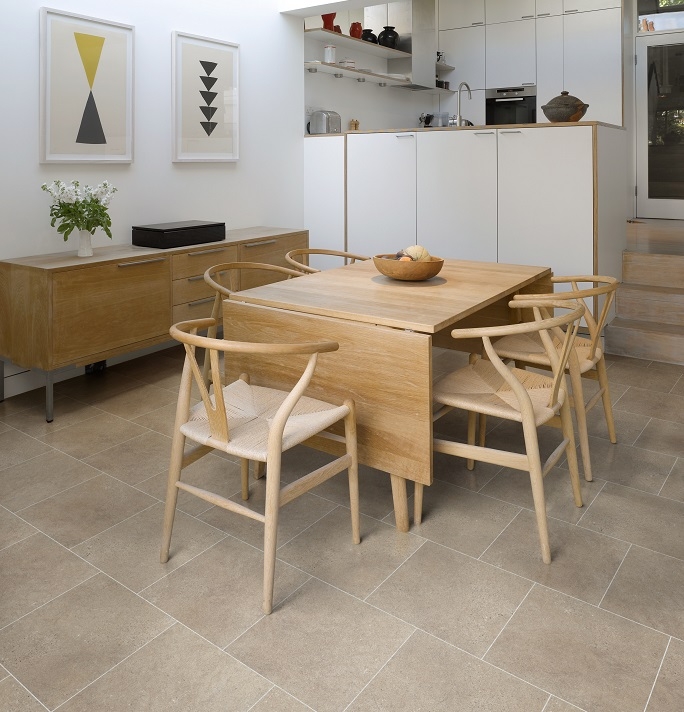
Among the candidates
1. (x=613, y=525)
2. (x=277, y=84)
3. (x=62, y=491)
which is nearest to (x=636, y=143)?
(x=277, y=84)

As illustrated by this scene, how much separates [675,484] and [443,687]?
1486 mm

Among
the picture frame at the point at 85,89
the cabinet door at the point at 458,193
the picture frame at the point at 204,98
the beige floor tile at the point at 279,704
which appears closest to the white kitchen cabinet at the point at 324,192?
the cabinet door at the point at 458,193

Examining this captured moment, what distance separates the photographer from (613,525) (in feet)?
7.73

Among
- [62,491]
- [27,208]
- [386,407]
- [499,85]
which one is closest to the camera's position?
[386,407]

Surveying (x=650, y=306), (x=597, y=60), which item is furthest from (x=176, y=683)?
(x=597, y=60)

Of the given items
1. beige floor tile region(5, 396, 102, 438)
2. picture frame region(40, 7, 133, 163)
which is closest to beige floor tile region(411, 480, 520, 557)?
beige floor tile region(5, 396, 102, 438)

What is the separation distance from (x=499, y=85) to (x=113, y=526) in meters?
6.50

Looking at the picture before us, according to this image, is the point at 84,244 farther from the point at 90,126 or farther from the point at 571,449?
the point at 571,449

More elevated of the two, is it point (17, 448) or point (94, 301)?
point (94, 301)

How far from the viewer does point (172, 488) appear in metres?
2.11

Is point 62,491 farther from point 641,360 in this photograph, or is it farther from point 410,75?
point 410,75

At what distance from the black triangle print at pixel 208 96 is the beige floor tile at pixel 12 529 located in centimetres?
309

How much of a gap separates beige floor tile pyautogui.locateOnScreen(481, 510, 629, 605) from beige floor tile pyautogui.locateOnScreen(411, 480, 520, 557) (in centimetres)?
4

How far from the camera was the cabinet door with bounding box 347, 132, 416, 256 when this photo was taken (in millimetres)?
5070
